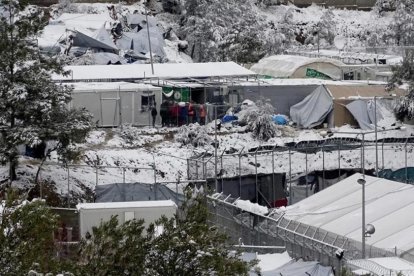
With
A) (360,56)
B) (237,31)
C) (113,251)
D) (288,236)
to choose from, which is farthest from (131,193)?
(237,31)

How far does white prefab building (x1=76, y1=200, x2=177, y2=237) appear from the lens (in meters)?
22.4

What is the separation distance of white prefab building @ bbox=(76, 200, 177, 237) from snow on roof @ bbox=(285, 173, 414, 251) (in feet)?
9.93

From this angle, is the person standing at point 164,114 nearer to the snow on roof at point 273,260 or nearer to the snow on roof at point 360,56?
the snow on roof at point 360,56

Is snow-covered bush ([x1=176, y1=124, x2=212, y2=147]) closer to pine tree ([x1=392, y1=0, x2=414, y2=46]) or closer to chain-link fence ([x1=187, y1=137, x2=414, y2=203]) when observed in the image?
chain-link fence ([x1=187, y1=137, x2=414, y2=203])

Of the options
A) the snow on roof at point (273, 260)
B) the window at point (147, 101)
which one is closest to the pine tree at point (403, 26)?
the window at point (147, 101)

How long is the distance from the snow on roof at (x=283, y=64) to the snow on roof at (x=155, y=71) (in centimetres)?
324

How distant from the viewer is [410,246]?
19578 millimetres

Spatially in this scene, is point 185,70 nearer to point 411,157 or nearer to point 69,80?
point 69,80

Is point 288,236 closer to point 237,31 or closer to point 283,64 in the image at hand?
point 283,64

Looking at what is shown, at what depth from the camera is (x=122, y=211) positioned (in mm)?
22547

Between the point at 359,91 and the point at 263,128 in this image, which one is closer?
the point at 263,128

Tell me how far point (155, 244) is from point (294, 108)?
28056mm

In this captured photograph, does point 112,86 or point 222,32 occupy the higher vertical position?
point 222,32

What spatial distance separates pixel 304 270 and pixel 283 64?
97.1ft
